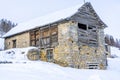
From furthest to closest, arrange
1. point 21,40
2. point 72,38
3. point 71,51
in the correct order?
point 21,40 → point 72,38 → point 71,51

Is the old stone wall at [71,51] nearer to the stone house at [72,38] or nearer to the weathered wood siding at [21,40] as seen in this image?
the stone house at [72,38]

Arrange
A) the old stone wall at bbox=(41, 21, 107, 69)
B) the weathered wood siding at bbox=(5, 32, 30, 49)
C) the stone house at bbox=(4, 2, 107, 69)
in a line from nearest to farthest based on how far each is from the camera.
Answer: the old stone wall at bbox=(41, 21, 107, 69), the stone house at bbox=(4, 2, 107, 69), the weathered wood siding at bbox=(5, 32, 30, 49)

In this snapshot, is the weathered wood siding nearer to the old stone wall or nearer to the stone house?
the stone house

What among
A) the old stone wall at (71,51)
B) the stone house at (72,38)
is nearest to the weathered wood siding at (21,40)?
the stone house at (72,38)

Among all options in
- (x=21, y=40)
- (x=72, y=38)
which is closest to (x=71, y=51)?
(x=72, y=38)

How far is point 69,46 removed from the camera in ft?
87.9

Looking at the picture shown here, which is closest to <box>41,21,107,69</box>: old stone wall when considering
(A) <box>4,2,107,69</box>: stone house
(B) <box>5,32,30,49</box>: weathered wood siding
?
(A) <box>4,2,107,69</box>: stone house

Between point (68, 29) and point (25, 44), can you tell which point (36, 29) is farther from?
point (68, 29)

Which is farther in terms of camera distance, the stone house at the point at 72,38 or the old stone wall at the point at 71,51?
the stone house at the point at 72,38

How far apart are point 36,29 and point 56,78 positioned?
15160 millimetres

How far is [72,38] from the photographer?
2719 cm

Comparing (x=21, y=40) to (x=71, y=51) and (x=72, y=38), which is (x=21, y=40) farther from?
(x=71, y=51)

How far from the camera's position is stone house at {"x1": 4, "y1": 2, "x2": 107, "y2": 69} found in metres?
27.1

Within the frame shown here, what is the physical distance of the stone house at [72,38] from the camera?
27094mm
